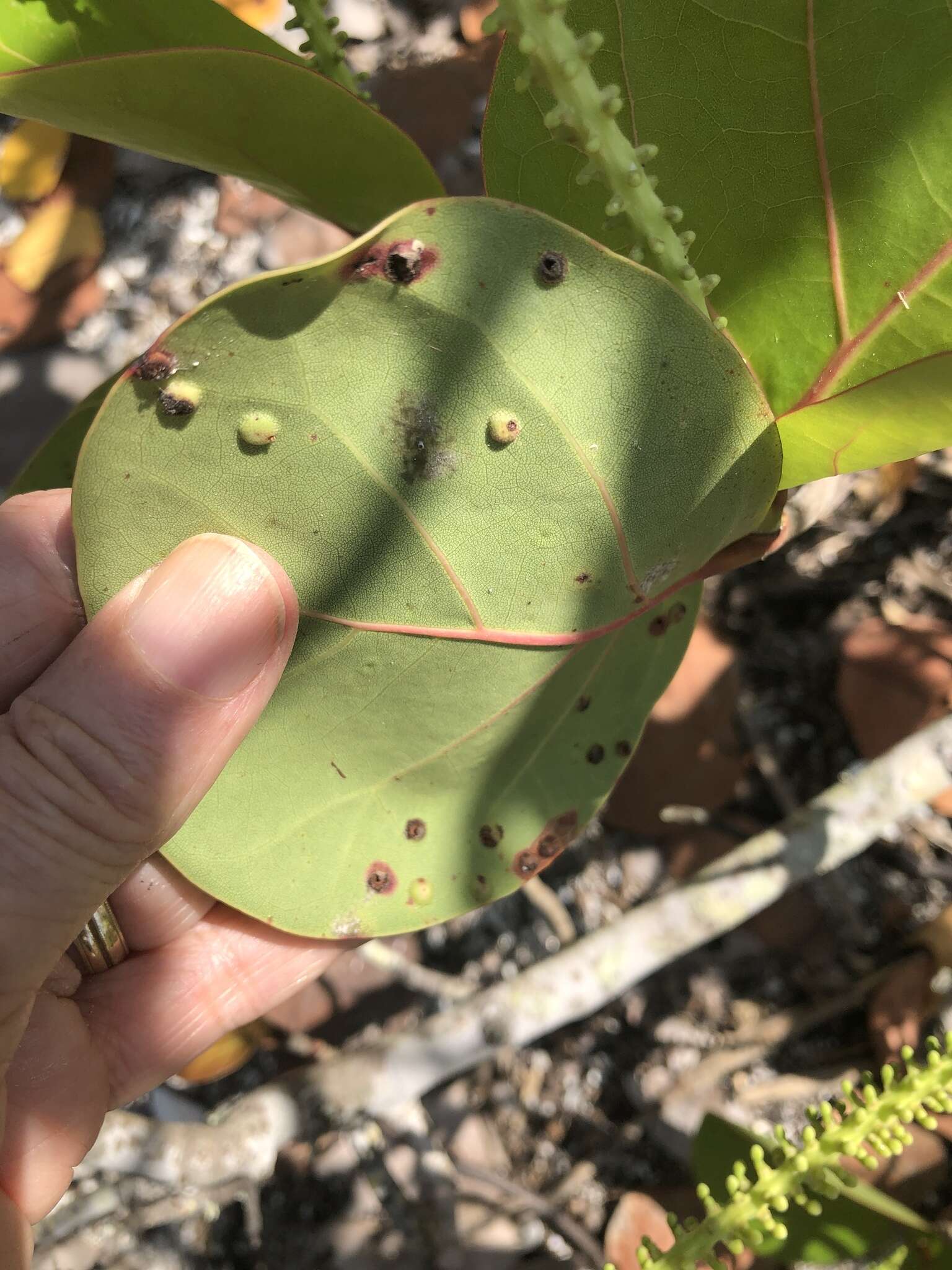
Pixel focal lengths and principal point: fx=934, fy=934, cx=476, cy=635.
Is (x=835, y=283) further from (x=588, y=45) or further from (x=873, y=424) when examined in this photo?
(x=588, y=45)

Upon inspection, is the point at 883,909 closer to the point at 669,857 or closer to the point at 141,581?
the point at 669,857

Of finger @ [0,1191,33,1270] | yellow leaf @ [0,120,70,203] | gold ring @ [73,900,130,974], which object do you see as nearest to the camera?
finger @ [0,1191,33,1270]

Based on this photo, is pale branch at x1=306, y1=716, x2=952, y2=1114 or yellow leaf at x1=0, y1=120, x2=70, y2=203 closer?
pale branch at x1=306, y1=716, x2=952, y2=1114

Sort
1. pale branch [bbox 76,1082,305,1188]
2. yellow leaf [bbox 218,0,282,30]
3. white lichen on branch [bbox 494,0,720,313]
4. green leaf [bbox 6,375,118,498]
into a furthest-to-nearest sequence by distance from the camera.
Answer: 1. yellow leaf [bbox 218,0,282,30]
2. pale branch [bbox 76,1082,305,1188]
3. green leaf [bbox 6,375,118,498]
4. white lichen on branch [bbox 494,0,720,313]

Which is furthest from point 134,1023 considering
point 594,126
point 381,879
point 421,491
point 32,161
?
point 32,161

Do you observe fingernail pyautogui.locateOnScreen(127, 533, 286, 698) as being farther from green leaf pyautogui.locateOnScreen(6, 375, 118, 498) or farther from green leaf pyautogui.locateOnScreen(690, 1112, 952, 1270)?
green leaf pyautogui.locateOnScreen(690, 1112, 952, 1270)

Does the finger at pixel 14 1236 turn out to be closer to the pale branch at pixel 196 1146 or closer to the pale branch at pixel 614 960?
the pale branch at pixel 196 1146

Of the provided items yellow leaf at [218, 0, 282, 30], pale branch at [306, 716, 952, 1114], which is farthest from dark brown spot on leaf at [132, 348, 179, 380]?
yellow leaf at [218, 0, 282, 30]
